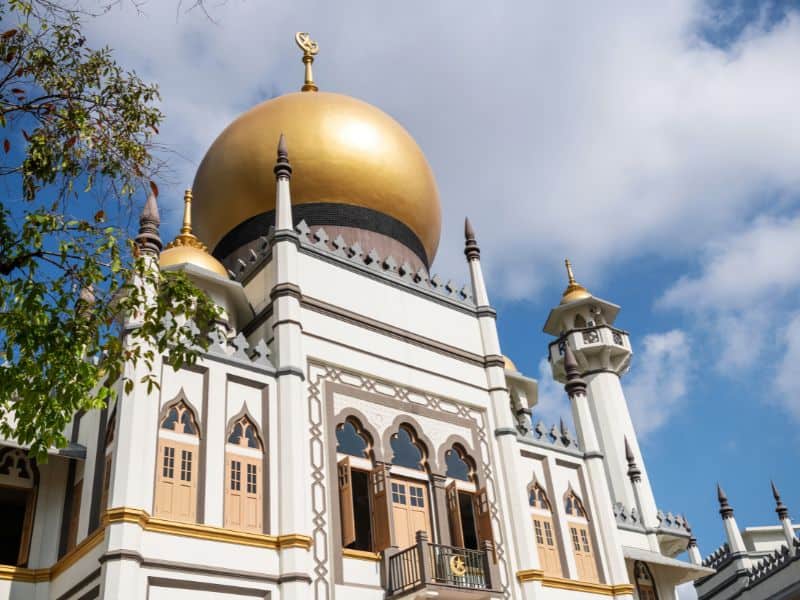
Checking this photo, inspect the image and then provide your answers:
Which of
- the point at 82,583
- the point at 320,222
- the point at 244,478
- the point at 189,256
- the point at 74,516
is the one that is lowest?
the point at 82,583

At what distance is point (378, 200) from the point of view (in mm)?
15898

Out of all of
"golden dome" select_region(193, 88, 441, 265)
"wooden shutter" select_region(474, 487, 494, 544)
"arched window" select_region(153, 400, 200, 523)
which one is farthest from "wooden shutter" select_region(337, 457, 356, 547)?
"golden dome" select_region(193, 88, 441, 265)

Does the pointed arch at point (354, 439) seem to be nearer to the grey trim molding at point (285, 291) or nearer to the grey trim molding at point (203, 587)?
the grey trim molding at point (285, 291)

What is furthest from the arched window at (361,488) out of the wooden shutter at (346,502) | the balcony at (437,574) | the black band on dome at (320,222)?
the black band on dome at (320,222)

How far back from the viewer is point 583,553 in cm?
1370

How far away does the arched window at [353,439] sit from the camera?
38.3ft

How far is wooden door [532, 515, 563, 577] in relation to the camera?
12979 millimetres

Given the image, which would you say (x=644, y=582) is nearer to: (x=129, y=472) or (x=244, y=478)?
(x=244, y=478)

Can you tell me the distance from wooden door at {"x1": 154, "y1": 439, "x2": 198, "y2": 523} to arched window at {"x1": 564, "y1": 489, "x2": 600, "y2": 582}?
21.9 ft

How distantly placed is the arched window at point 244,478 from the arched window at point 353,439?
133 centimetres

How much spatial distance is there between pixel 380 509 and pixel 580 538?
417 cm

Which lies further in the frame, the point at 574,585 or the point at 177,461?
the point at 574,585

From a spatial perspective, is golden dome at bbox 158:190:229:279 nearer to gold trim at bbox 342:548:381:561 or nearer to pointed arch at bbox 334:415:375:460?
pointed arch at bbox 334:415:375:460

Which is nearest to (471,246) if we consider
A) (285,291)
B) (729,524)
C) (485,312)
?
(485,312)
